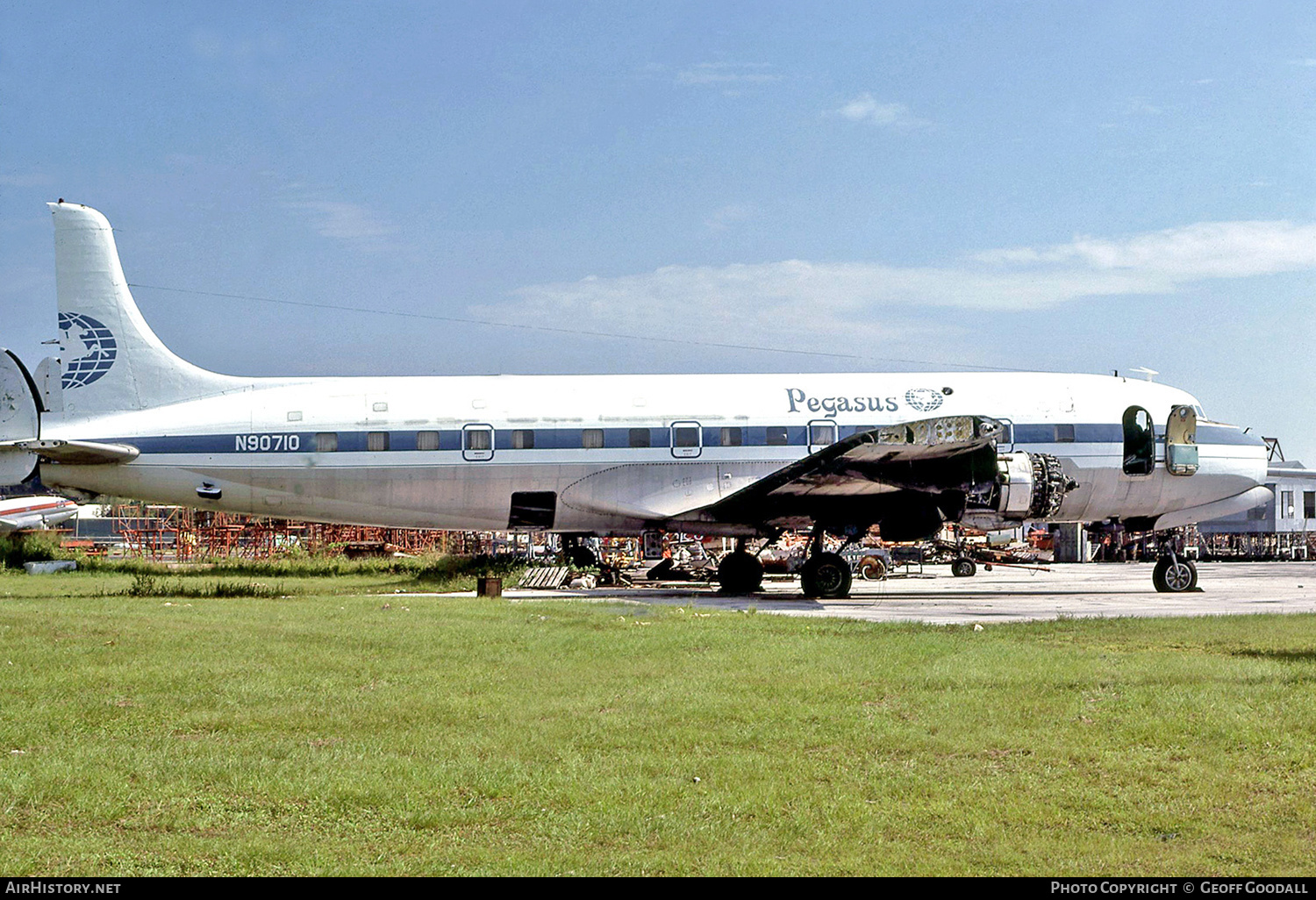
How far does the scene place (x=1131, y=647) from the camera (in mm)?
15297

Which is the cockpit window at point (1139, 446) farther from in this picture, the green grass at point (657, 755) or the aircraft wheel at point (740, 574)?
the green grass at point (657, 755)

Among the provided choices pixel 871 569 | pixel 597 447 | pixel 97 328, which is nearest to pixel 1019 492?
pixel 597 447

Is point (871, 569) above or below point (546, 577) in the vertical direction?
below

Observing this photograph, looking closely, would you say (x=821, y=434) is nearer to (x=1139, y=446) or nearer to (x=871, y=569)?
(x=1139, y=446)

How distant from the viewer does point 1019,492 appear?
80.4 ft

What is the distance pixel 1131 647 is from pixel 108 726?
1184cm

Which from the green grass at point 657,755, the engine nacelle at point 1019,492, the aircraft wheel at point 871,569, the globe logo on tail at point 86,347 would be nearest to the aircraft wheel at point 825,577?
the engine nacelle at point 1019,492

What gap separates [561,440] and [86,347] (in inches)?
423

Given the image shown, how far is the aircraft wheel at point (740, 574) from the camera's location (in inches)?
1150

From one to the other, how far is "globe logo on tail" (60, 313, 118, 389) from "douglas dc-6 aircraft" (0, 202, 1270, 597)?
0.04 m

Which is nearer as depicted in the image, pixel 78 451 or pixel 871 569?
pixel 78 451

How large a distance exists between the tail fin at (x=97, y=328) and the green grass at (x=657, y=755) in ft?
38.9

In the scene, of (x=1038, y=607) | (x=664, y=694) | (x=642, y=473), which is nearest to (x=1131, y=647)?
(x=664, y=694)
